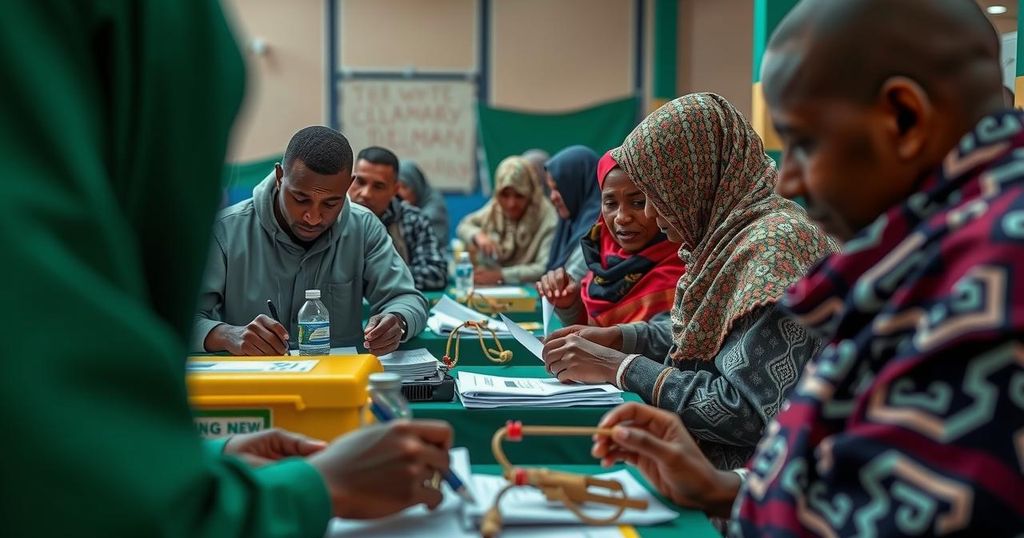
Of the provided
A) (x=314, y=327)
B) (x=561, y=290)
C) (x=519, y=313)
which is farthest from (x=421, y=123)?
(x=314, y=327)

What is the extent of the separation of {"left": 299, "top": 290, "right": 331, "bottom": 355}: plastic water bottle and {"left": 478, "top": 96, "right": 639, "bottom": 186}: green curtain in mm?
5572

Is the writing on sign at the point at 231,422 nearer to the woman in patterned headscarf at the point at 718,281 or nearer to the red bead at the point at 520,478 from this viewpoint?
the red bead at the point at 520,478

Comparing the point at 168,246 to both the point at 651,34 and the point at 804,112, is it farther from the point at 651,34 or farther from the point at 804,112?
the point at 651,34

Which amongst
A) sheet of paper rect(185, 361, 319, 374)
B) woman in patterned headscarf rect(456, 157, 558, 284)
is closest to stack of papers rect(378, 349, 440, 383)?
sheet of paper rect(185, 361, 319, 374)

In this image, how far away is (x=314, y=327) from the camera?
240cm

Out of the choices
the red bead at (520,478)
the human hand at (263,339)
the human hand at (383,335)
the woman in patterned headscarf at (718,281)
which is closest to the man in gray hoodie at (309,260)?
the human hand at (383,335)

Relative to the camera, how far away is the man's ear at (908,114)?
73 cm

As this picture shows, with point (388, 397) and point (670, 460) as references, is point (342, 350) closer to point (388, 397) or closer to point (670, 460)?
point (388, 397)

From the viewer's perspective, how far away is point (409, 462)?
87 cm

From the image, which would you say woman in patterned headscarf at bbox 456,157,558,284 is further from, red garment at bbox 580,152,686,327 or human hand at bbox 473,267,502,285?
red garment at bbox 580,152,686,327

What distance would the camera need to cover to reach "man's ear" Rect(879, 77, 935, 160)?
73 centimetres

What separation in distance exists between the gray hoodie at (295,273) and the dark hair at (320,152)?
17cm

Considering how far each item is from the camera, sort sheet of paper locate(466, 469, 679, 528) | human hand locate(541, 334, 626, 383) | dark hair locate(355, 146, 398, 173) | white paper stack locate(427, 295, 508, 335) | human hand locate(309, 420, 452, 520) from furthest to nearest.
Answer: dark hair locate(355, 146, 398, 173) → white paper stack locate(427, 295, 508, 335) → human hand locate(541, 334, 626, 383) → sheet of paper locate(466, 469, 679, 528) → human hand locate(309, 420, 452, 520)

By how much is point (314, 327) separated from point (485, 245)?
263 cm
